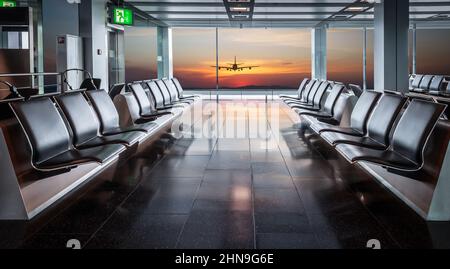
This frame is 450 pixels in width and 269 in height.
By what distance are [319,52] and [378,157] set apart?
14.3 meters

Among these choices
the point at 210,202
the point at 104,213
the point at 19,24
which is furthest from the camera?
the point at 19,24

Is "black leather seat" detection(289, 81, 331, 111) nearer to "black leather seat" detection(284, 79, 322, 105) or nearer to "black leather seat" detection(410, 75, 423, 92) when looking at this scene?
"black leather seat" detection(284, 79, 322, 105)

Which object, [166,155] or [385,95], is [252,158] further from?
[385,95]

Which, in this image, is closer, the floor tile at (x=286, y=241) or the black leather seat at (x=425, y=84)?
the floor tile at (x=286, y=241)

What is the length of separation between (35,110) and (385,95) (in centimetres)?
302

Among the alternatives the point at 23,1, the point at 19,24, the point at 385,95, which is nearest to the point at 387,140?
the point at 385,95

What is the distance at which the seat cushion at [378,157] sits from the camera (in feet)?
11.3

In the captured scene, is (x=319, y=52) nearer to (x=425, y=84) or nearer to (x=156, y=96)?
(x=425, y=84)

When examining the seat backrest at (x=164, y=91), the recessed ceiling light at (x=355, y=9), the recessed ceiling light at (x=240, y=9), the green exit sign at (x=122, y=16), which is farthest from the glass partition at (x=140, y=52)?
the seat backrest at (x=164, y=91)

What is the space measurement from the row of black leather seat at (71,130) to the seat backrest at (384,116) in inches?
87.2

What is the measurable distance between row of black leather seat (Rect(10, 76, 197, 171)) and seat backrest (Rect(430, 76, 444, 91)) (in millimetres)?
7462

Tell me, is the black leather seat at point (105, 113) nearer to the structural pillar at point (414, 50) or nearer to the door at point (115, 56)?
the door at point (115, 56)

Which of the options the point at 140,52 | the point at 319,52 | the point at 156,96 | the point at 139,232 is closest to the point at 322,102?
the point at 156,96

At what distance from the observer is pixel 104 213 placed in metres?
3.49
